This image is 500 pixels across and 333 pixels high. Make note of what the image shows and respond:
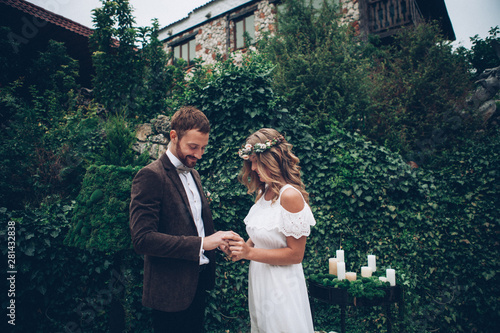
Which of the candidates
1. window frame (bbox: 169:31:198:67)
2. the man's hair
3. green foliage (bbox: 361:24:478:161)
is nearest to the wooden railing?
green foliage (bbox: 361:24:478:161)

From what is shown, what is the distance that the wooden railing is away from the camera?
369 inches

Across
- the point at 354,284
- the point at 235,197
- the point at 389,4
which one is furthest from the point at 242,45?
the point at 354,284

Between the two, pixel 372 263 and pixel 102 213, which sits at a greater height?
pixel 102 213

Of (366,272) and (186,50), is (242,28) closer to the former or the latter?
(186,50)

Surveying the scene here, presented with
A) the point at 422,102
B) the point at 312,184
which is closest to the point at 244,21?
the point at 422,102

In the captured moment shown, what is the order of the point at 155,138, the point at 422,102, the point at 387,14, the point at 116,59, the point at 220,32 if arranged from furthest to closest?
the point at 220,32
the point at 387,14
the point at 116,59
the point at 422,102
the point at 155,138

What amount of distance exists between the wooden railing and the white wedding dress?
395 inches

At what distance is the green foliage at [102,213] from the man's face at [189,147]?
1.02 m

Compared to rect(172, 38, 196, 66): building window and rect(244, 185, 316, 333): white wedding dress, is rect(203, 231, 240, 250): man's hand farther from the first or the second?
rect(172, 38, 196, 66): building window

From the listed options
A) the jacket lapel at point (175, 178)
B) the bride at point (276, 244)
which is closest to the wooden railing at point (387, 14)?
the bride at point (276, 244)

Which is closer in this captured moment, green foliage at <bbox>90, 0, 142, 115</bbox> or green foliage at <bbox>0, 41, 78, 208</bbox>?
green foliage at <bbox>0, 41, 78, 208</bbox>

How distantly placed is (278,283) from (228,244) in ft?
1.61

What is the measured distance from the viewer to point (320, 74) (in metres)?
5.48

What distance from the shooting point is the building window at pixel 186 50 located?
46.0 feet
